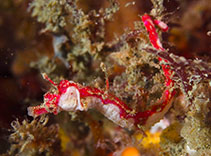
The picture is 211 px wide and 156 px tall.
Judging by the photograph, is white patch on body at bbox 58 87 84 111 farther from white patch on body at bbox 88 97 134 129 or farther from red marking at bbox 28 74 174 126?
white patch on body at bbox 88 97 134 129

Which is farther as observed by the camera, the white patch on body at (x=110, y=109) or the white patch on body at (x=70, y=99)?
the white patch on body at (x=110, y=109)

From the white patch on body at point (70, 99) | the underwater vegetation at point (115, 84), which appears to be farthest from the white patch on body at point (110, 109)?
the white patch on body at point (70, 99)

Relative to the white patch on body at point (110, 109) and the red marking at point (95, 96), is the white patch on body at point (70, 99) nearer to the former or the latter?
the red marking at point (95, 96)

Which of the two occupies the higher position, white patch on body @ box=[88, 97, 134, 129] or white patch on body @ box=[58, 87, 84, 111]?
white patch on body @ box=[58, 87, 84, 111]

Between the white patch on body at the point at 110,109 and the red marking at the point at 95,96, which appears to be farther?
the white patch on body at the point at 110,109

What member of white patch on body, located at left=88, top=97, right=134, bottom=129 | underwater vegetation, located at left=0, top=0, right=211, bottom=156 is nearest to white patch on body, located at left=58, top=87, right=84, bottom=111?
underwater vegetation, located at left=0, top=0, right=211, bottom=156

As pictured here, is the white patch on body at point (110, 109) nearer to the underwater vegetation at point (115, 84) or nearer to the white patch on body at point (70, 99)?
the underwater vegetation at point (115, 84)

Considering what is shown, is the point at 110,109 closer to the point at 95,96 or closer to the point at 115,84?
the point at 95,96

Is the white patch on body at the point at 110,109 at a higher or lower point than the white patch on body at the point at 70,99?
lower

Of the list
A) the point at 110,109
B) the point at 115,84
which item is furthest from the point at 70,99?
the point at 115,84
